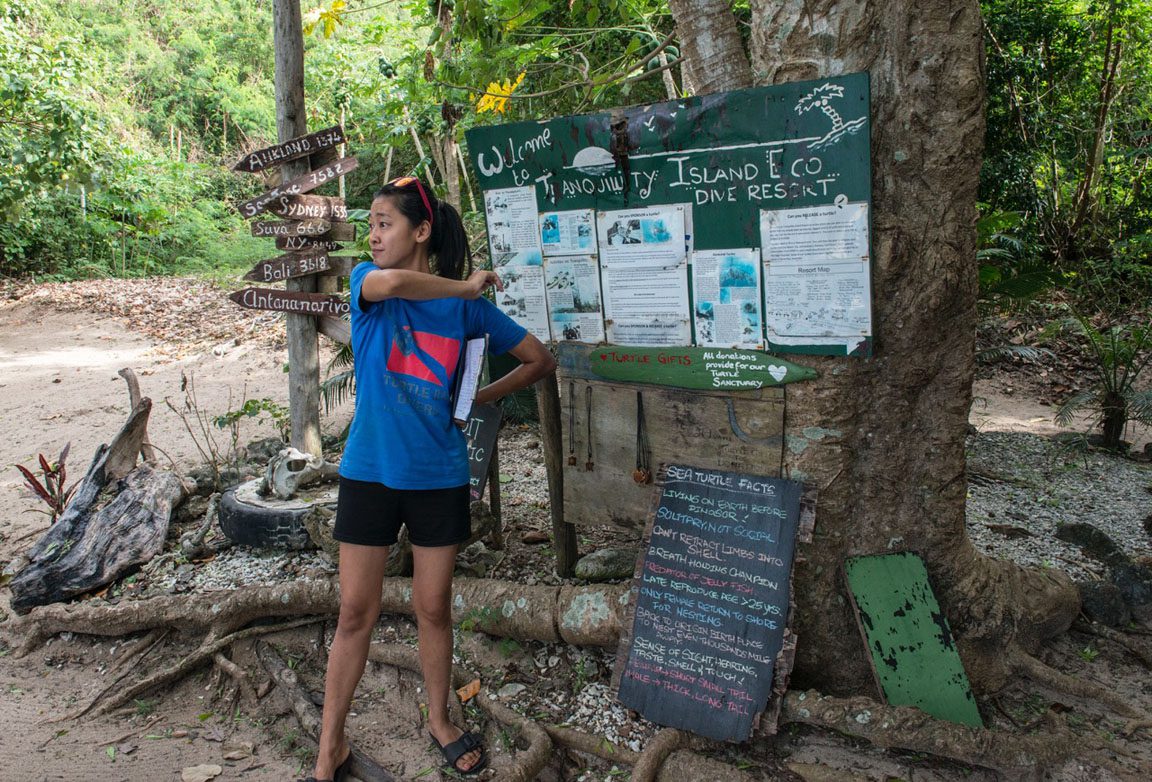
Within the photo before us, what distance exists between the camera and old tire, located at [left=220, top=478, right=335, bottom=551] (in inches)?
175

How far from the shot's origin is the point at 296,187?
4938 millimetres

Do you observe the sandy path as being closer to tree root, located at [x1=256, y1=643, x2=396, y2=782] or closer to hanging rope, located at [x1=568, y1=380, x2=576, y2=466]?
tree root, located at [x1=256, y1=643, x2=396, y2=782]

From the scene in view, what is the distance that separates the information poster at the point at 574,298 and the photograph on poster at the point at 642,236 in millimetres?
108

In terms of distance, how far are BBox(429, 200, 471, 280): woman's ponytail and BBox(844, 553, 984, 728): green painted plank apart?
6.17 feet

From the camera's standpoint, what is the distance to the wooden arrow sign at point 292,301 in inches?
195

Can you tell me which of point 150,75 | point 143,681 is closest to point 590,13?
point 143,681

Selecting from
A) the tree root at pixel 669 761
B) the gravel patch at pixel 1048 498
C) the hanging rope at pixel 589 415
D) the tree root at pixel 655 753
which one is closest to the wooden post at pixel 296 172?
the hanging rope at pixel 589 415

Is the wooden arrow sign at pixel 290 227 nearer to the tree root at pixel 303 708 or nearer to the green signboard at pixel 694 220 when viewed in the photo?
the green signboard at pixel 694 220

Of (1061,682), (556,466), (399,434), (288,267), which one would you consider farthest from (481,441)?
(1061,682)

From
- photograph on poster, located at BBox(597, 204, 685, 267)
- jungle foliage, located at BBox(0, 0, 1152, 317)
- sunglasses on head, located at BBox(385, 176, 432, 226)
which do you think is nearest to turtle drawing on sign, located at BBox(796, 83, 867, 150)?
photograph on poster, located at BBox(597, 204, 685, 267)

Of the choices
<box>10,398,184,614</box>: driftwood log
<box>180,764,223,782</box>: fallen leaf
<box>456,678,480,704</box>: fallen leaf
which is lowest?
<box>180,764,223,782</box>: fallen leaf

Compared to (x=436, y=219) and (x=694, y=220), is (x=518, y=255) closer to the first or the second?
(x=436, y=219)

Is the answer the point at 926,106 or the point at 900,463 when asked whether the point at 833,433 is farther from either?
the point at 926,106

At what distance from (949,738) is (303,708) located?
250 cm
